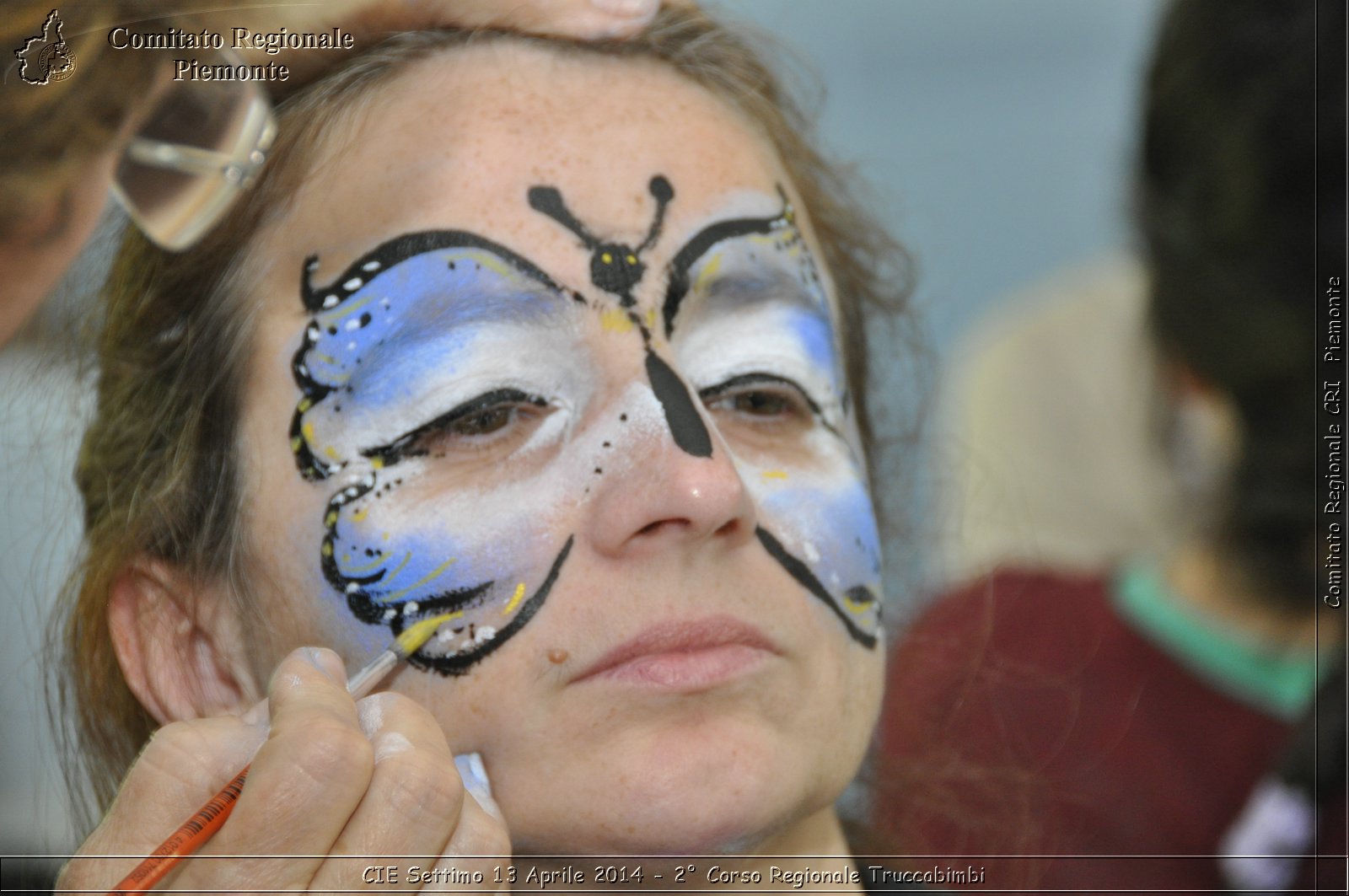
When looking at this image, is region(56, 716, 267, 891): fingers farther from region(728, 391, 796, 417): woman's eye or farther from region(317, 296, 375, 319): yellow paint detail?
region(728, 391, 796, 417): woman's eye

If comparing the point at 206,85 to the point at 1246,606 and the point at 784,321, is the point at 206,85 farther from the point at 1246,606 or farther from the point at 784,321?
the point at 1246,606

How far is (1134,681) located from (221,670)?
1.23 meters

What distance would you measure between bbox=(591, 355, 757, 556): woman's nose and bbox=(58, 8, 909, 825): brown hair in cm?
31

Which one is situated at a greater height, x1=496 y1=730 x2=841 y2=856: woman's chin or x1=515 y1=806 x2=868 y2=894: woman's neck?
x1=496 y1=730 x2=841 y2=856: woman's chin

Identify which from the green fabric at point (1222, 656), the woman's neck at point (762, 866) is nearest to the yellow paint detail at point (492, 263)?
the woman's neck at point (762, 866)

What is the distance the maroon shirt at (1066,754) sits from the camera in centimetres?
155

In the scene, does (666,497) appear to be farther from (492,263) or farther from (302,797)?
(302,797)

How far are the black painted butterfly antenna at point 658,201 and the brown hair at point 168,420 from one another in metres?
0.16

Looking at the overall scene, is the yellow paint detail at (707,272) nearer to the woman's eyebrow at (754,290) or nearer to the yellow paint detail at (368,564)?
the woman's eyebrow at (754,290)

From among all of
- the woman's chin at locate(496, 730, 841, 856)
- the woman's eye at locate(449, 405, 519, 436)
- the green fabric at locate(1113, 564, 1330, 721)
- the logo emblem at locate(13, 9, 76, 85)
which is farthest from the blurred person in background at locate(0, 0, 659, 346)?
the green fabric at locate(1113, 564, 1330, 721)

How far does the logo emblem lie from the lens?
38.9 inches

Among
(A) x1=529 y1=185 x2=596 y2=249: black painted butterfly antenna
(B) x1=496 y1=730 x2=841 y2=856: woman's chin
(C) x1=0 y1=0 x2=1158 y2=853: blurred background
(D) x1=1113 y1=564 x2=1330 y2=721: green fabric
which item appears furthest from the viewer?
(C) x1=0 y1=0 x2=1158 y2=853: blurred background

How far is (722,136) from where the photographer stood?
121 cm

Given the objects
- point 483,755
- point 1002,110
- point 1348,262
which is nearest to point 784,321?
point 483,755
